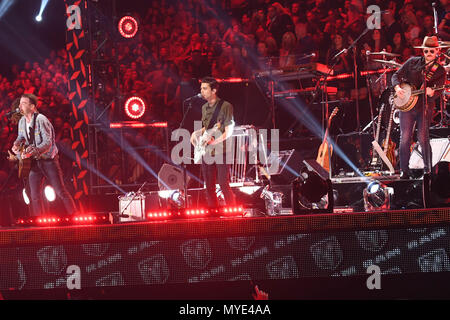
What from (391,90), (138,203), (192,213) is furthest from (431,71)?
(138,203)

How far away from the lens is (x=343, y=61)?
7.84 m

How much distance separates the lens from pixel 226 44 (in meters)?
8.98

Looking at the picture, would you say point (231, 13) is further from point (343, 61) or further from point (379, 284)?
point (379, 284)

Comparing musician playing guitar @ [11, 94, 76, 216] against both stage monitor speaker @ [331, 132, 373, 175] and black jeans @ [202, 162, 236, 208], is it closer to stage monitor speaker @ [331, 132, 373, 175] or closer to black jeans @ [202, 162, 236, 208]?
black jeans @ [202, 162, 236, 208]

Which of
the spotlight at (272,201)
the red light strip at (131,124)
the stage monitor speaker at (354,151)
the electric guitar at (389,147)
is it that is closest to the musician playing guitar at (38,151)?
the red light strip at (131,124)

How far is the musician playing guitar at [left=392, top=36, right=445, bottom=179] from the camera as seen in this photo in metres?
5.82

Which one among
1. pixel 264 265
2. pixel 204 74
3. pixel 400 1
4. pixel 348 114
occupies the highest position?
pixel 400 1

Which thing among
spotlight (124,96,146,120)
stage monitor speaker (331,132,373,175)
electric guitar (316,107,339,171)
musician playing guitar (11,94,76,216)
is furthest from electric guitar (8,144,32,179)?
stage monitor speaker (331,132,373,175)

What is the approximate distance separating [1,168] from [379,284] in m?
7.27

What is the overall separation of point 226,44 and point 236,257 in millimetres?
6187

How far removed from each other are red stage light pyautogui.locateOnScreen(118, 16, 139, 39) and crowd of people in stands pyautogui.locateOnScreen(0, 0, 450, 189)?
37cm

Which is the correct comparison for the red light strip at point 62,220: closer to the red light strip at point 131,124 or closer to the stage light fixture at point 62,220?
the stage light fixture at point 62,220

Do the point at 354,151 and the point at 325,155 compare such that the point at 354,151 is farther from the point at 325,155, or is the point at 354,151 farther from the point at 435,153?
the point at 435,153
